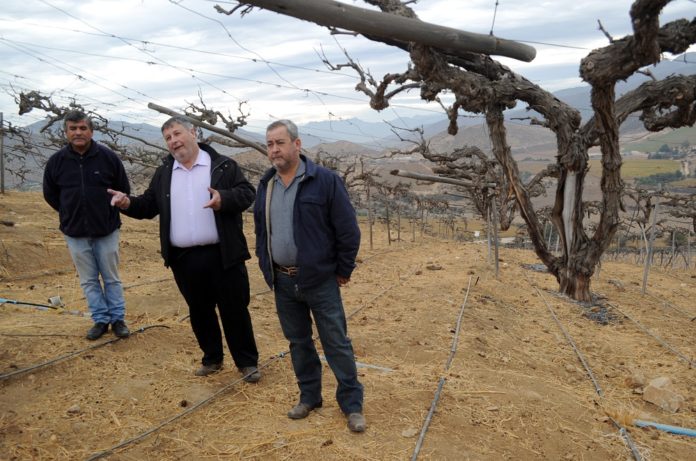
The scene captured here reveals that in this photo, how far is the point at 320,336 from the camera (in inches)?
112

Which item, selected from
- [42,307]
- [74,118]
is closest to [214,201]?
[74,118]

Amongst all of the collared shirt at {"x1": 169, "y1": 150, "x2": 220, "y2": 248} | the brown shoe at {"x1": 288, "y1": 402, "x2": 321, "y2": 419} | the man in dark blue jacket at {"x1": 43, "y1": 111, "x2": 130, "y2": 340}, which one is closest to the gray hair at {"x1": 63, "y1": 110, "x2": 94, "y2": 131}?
the man in dark blue jacket at {"x1": 43, "y1": 111, "x2": 130, "y2": 340}

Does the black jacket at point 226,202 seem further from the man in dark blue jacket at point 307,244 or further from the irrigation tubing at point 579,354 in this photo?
the irrigation tubing at point 579,354

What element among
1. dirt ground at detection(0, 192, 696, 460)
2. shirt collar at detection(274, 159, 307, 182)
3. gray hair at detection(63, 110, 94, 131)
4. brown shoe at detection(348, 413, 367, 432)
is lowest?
dirt ground at detection(0, 192, 696, 460)

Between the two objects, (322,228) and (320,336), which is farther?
(320,336)

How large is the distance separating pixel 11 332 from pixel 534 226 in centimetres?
592

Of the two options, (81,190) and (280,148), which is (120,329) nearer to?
(81,190)

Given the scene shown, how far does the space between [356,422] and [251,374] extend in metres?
0.97

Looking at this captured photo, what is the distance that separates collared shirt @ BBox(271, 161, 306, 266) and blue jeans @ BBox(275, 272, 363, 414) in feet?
0.41

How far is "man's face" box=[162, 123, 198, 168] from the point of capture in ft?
10.1

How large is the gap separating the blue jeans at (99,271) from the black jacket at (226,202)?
877mm

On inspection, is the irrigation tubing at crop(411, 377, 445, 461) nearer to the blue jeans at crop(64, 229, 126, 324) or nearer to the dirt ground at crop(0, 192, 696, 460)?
the dirt ground at crop(0, 192, 696, 460)

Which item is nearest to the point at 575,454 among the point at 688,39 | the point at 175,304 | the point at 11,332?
the point at 688,39

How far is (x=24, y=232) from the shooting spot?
9477 millimetres
